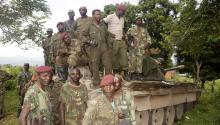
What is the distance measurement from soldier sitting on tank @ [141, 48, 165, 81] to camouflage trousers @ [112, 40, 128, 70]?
57.7 inches

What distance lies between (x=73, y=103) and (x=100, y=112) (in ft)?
3.90

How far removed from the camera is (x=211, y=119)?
51.2 feet

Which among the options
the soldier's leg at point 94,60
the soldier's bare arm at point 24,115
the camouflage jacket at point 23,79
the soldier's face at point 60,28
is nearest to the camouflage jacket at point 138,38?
the soldier's face at point 60,28

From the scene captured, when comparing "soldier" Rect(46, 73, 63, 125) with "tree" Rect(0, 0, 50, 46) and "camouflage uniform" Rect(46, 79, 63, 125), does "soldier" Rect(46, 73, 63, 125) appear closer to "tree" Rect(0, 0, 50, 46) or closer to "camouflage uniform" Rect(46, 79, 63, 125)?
"camouflage uniform" Rect(46, 79, 63, 125)

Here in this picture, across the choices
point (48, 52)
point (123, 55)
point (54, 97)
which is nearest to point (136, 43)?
point (123, 55)

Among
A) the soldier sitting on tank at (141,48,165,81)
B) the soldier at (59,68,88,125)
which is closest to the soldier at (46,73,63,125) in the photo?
the soldier at (59,68,88,125)

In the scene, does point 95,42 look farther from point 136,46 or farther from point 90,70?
point 136,46

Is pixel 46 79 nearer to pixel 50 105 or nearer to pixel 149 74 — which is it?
pixel 50 105

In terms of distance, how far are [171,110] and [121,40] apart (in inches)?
155

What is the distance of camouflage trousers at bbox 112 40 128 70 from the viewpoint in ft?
40.7

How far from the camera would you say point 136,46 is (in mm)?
13445

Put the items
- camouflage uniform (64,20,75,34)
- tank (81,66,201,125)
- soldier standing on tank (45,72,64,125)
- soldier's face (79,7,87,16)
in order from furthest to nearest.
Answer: camouflage uniform (64,20,75,34) < soldier's face (79,7,87,16) < tank (81,66,201,125) < soldier standing on tank (45,72,64,125)

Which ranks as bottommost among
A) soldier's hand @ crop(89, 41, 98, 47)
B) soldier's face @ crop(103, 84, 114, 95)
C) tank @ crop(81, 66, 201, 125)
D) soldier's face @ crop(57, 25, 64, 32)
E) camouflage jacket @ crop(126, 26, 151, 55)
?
tank @ crop(81, 66, 201, 125)

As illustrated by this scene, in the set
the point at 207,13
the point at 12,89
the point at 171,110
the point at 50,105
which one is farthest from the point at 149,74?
the point at 12,89
